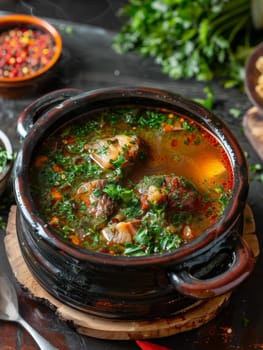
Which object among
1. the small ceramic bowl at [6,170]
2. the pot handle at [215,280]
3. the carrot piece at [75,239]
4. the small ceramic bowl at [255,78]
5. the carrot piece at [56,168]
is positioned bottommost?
the small ceramic bowl at [6,170]

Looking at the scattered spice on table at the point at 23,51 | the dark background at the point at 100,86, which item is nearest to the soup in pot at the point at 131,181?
the dark background at the point at 100,86

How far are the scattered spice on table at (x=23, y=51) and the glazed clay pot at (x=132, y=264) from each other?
1.11 meters

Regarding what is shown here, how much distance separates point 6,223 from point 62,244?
0.87 m

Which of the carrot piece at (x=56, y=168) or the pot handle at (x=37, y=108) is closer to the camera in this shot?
the carrot piece at (x=56, y=168)

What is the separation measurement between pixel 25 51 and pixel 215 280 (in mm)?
2300

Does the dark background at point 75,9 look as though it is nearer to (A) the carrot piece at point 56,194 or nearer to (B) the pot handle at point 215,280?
(A) the carrot piece at point 56,194

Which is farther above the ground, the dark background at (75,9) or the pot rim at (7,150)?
the dark background at (75,9)

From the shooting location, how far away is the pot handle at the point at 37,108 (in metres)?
2.82

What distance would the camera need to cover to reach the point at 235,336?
2.75 meters

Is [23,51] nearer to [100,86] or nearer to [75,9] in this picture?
[100,86]

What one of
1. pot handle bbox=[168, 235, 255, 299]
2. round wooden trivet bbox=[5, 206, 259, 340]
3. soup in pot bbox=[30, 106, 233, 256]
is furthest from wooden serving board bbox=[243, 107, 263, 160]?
pot handle bbox=[168, 235, 255, 299]

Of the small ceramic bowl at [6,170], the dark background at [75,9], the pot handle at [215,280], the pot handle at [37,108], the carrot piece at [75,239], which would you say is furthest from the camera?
the dark background at [75,9]

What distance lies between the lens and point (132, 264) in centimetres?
229

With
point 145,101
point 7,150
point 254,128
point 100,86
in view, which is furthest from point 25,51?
point 254,128
